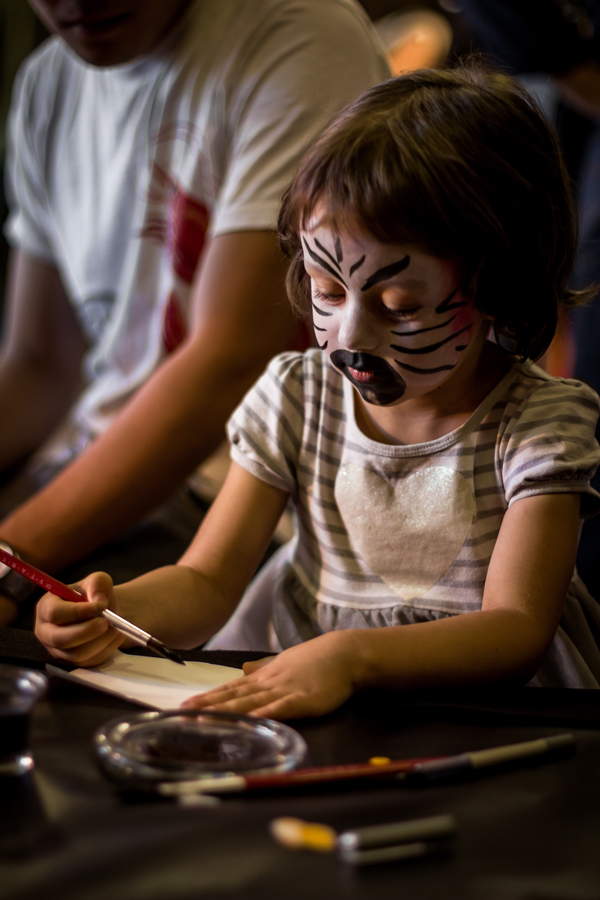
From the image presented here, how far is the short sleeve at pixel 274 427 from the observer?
877 mm

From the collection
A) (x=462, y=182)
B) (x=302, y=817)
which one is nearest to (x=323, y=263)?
(x=462, y=182)

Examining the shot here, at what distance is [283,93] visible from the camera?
113 cm

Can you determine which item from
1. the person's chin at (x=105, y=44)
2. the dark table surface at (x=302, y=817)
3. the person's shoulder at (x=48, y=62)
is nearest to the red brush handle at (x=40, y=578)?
the dark table surface at (x=302, y=817)

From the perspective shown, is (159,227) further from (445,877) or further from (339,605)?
(445,877)

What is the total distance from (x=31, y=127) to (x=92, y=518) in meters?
0.77

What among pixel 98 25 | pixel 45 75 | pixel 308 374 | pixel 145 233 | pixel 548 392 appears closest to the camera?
pixel 548 392

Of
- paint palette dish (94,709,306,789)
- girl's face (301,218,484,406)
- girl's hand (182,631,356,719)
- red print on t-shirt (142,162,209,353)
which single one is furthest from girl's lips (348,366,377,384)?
red print on t-shirt (142,162,209,353)

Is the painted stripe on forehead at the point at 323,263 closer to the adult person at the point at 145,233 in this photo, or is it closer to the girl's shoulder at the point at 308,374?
the girl's shoulder at the point at 308,374

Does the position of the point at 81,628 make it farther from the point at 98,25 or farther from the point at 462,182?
the point at 98,25

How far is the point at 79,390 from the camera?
64.4 inches

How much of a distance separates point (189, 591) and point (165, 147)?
0.73 metres

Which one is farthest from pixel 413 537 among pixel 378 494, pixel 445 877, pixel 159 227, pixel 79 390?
→ pixel 79 390

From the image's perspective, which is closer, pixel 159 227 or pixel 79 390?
pixel 159 227

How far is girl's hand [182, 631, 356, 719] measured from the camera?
1.78ft
